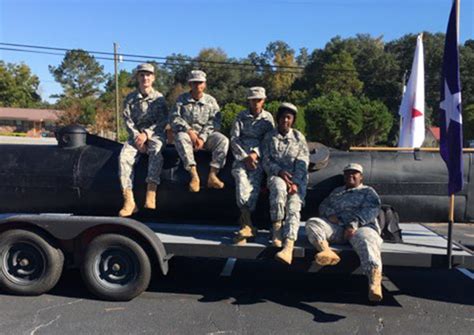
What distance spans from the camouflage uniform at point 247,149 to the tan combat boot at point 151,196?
3.01 feet

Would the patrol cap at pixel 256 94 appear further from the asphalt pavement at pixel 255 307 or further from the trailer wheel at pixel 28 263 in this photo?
the trailer wheel at pixel 28 263

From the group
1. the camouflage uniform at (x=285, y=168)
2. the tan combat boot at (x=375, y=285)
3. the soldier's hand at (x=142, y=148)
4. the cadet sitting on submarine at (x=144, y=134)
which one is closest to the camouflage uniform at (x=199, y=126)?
the cadet sitting on submarine at (x=144, y=134)

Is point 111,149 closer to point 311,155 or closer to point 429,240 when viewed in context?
point 311,155

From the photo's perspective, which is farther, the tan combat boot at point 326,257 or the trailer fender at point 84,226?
the trailer fender at point 84,226

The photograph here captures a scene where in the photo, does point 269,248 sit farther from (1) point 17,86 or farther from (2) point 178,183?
(1) point 17,86

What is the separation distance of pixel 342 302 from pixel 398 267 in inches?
27.6

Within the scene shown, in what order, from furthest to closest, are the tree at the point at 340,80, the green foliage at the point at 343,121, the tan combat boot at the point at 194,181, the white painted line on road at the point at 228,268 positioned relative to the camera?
the tree at the point at 340,80
the green foliage at the point at 343,121
the white painted line on road at the point at 228,268
the tan combat boot at the point at 194,181

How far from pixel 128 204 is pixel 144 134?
81 cm

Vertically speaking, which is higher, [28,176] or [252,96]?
[252,96]

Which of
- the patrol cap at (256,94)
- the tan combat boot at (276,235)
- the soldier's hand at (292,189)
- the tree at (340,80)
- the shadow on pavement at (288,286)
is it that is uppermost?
the tree at (340,80)


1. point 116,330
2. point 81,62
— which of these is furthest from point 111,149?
point 81,62

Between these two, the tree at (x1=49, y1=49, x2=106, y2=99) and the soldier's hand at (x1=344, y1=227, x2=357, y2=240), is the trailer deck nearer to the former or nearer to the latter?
the soldier's hand at (x1=344, y1=227, x2=357, y2=240)

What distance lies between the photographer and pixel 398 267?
4637mm

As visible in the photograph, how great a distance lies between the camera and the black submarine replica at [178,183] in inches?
208
